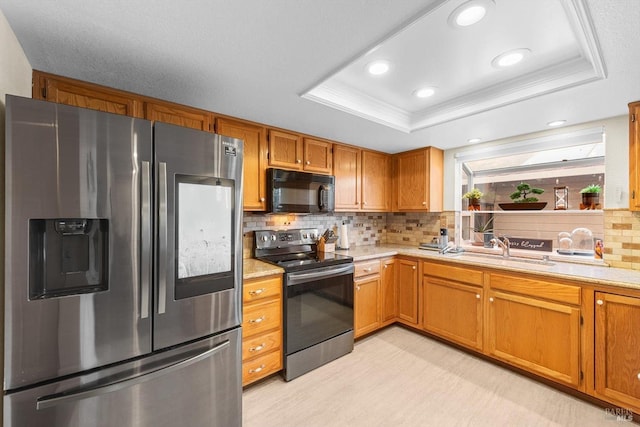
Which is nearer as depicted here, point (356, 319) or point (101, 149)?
point (101, 149)

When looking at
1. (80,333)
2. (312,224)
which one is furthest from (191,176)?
(312,224)

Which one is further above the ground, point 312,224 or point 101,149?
point 101,149

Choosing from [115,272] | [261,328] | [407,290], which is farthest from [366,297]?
[115,272]

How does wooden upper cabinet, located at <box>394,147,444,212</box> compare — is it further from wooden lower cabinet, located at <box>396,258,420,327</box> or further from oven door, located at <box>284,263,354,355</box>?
oven door, located at <box>284,263,354,355</box>

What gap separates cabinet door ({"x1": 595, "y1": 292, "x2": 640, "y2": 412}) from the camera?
1.76m

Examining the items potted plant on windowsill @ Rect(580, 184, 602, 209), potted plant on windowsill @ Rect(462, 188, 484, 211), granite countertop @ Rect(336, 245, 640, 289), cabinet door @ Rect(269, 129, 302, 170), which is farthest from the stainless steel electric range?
potted plant on windowsill @ Rect(580, 184, 602, 209)

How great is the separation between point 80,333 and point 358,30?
1791 millimetres

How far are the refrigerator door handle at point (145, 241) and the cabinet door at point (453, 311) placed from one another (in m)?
2.61

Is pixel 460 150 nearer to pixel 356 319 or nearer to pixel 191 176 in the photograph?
pixel 356 319

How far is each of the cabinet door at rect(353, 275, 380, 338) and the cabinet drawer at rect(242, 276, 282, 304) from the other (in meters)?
0.94

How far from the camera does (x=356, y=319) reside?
279 centimetres

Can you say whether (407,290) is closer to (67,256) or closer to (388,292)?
(388,292)

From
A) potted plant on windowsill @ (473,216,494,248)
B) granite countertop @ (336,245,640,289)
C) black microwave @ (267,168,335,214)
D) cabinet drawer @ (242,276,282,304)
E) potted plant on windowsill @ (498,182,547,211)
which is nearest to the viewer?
granite countertop @ (336,245,640,289)

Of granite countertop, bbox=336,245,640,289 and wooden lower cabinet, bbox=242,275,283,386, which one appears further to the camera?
wooden lower cabinet, bbox=242,275,283,386
